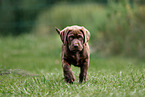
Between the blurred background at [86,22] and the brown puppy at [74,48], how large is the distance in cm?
415

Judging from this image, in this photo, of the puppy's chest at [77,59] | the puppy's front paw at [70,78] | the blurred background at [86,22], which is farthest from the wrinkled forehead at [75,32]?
the blurred background at [86,22]

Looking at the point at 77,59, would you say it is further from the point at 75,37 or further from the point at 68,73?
the point at 75,37

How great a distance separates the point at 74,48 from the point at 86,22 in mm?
7989

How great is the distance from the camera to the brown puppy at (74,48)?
4.79 metres

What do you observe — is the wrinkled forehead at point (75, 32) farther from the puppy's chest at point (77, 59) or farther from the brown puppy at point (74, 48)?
the puppy's chest at point (77, 59)

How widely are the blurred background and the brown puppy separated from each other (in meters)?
4.15

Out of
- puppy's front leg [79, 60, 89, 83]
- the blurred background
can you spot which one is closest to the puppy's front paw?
puppy's front leg [79, 60, 89, 83]

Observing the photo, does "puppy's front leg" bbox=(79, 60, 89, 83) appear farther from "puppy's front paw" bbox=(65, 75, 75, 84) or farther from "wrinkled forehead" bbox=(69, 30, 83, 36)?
"wrinkled forehead" bbox=(69, 30, 83, 36)

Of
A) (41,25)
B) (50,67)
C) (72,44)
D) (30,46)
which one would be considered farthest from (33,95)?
(41,25)

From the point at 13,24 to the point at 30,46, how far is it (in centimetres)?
376

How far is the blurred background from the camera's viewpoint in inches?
368

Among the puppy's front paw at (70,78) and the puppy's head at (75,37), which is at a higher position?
the puppy's head at (75,37)

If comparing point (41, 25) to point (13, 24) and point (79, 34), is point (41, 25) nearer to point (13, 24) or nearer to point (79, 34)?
point (13, 24)

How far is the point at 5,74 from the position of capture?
570 centimetres
